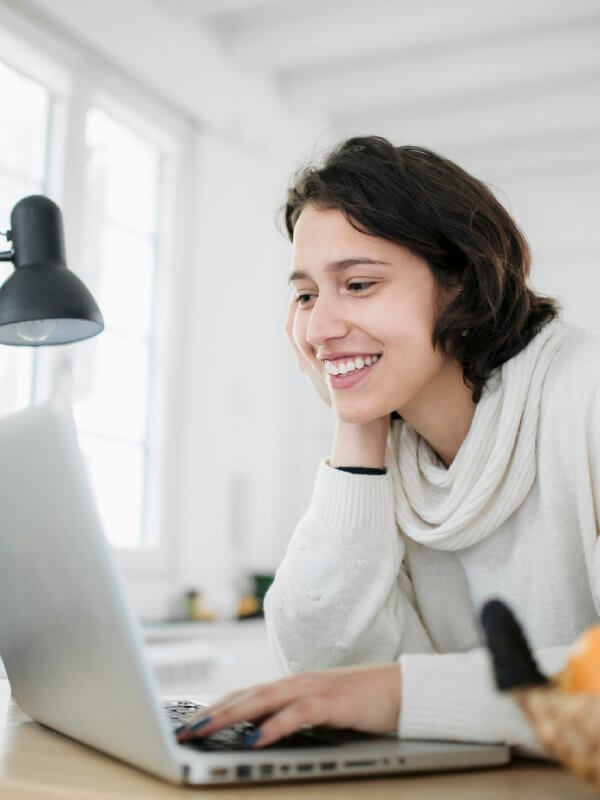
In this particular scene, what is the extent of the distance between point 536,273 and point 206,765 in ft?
16.8

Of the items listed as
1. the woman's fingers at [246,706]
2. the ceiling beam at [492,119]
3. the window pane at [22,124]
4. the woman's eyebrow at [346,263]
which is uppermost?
the ceiling beam at [492,119]

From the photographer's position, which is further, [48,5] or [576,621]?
[48,5]

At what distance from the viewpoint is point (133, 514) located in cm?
418

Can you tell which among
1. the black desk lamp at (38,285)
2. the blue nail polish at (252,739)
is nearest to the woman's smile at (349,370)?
the black desk lamp at (38,285)

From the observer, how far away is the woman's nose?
1350 mm

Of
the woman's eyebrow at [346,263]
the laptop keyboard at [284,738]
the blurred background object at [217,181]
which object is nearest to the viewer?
the laptop keyboard at [284,738]

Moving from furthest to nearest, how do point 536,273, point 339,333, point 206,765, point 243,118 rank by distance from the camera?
1. point 536,273
2. point 243,118
3. point 339,333
4. point 206,765

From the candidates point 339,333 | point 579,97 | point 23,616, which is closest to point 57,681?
point 23,616

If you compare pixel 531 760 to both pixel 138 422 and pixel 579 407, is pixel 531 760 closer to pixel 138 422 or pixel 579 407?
pixel 579 407

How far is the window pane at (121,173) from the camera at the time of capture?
158 inches

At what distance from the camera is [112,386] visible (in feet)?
13.3

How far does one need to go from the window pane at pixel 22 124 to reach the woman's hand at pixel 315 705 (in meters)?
3.14

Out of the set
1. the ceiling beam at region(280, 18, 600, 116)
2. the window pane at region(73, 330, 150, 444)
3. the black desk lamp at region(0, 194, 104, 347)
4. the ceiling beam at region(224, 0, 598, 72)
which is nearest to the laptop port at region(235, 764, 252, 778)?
the black desk lamp at region(0, 194, 104, 347)

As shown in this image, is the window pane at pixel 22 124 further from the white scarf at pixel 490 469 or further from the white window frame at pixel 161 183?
the white scarf at pixel 490 469
